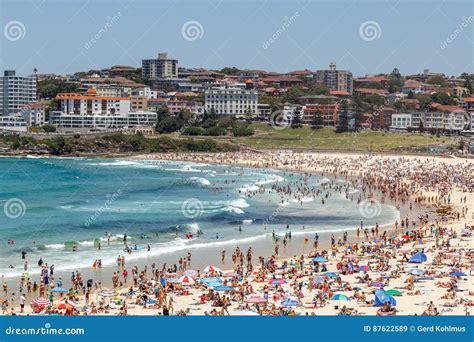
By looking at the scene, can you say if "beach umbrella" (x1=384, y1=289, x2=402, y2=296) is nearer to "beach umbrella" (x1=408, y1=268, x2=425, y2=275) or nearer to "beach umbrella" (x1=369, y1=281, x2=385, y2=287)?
"beach umbrella" (x1=369, y1=281, x2=385, y2=287)

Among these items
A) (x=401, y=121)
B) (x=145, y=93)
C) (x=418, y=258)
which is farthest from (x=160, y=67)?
(x=418, y=258)

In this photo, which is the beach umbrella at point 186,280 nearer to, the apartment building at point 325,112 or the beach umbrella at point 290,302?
the beach umbrella at point 290,302

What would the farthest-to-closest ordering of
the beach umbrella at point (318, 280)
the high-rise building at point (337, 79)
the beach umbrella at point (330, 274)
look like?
the high-rise building at point (337, 79)
the beach umbrella at point (330, 274)
the beach umbrella at point (318, 280)

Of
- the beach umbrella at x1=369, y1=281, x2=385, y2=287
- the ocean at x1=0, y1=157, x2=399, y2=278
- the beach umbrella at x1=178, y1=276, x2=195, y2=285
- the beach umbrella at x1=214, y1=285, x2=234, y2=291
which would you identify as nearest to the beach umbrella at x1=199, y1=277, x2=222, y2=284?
the beach umbrella at x1=178, y1=276, x2=195, y2=285

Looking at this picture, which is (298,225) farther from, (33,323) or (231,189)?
(33,323)

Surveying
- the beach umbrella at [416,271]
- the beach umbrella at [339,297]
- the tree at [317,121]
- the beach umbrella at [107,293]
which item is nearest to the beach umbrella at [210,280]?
the beach umbrella at [107,293]

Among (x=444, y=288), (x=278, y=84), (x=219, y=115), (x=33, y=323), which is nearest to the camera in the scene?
(x=33, y=323)

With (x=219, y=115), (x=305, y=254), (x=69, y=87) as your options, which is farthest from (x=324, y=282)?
(x=69, y=87)
